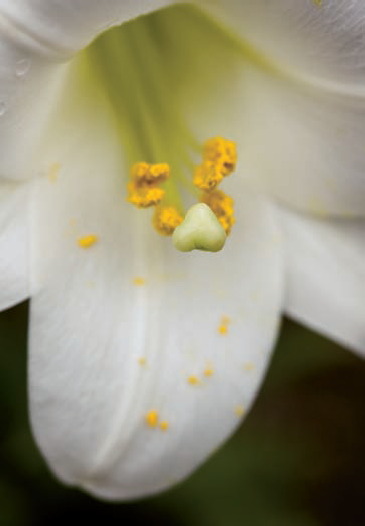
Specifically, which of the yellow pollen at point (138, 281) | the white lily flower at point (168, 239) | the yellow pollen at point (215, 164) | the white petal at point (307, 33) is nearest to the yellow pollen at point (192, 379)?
the white lily flower at point (168, 239)

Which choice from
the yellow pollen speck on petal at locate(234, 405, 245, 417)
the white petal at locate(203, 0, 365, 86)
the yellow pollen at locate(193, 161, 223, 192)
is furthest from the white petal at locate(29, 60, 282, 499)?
the white petal at locate(203, 0, 365, 86)

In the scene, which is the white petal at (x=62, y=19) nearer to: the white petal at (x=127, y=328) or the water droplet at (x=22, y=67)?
the water droplet at (x=22, y=67)

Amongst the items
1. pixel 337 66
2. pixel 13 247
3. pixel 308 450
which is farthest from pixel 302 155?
pixel 308 450

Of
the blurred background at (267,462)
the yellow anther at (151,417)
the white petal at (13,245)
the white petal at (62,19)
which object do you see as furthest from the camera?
the blurred background at (267,462)

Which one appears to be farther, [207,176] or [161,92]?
[161,92]

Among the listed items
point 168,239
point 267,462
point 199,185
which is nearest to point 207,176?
point 199,185

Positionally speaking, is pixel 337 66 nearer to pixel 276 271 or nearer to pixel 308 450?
pixel 276 271

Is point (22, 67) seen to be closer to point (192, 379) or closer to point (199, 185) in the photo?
point (199, 185)
